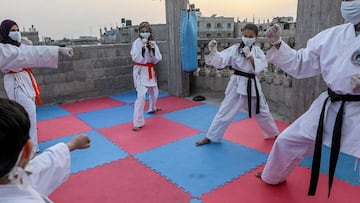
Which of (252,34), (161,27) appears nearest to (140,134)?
(252,34)

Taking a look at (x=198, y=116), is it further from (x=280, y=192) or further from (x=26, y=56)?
(x=26, y=56)

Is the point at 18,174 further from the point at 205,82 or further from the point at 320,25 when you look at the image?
the point at 205,82

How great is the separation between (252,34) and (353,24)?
1.56m

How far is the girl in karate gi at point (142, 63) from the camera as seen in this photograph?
14.3 feet

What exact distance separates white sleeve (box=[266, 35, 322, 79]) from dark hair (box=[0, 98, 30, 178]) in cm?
176

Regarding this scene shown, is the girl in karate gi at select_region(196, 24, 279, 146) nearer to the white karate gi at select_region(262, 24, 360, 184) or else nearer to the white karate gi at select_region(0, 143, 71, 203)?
the white karate gi at select_region(262, 24, 360, 184)

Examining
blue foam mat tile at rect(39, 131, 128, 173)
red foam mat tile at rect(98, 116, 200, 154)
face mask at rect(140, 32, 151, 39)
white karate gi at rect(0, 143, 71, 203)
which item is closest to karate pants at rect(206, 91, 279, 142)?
red foam mat tile at rect(98, 116, 200, 154)

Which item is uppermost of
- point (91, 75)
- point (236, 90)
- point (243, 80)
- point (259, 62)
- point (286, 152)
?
point (259, 62)

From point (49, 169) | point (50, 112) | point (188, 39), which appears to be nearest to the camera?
point (49, 169)

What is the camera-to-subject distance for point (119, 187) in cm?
271

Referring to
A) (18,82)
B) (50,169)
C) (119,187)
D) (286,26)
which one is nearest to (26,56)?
(18,82)

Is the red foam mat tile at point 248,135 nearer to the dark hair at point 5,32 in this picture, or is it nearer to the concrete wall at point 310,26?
the concrete wall at point 310,26

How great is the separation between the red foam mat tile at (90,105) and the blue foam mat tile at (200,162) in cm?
269

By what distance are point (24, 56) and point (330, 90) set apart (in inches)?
119
